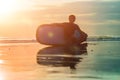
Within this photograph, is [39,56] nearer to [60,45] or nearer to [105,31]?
[60,45]

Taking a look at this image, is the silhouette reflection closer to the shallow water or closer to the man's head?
the shallow water

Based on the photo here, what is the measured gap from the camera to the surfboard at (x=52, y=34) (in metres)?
3.35

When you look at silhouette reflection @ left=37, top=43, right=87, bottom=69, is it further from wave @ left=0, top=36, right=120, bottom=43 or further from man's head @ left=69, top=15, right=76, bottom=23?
man's head @ left=69, top=15, right=76, bottom=23

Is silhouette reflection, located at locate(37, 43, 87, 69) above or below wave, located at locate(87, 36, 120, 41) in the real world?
below

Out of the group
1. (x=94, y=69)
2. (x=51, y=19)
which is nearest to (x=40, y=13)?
(x=51, y=19)

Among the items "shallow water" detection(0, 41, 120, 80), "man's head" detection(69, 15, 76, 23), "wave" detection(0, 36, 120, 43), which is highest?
"man's head" detection(69, 15, 76, 23)

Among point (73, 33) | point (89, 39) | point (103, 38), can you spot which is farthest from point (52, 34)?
point (103, 38)

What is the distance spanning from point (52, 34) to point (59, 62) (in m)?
0.23

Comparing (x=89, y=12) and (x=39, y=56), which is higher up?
(x=89, y=12)

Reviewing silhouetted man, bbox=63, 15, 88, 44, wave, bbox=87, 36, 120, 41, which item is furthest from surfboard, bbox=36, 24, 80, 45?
wave, bbox=87, 36, 120, 41

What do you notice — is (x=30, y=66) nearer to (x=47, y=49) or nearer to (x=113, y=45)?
(x=47, y=49)

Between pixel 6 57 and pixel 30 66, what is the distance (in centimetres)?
20

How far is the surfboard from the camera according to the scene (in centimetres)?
335

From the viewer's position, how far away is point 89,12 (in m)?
3.35
